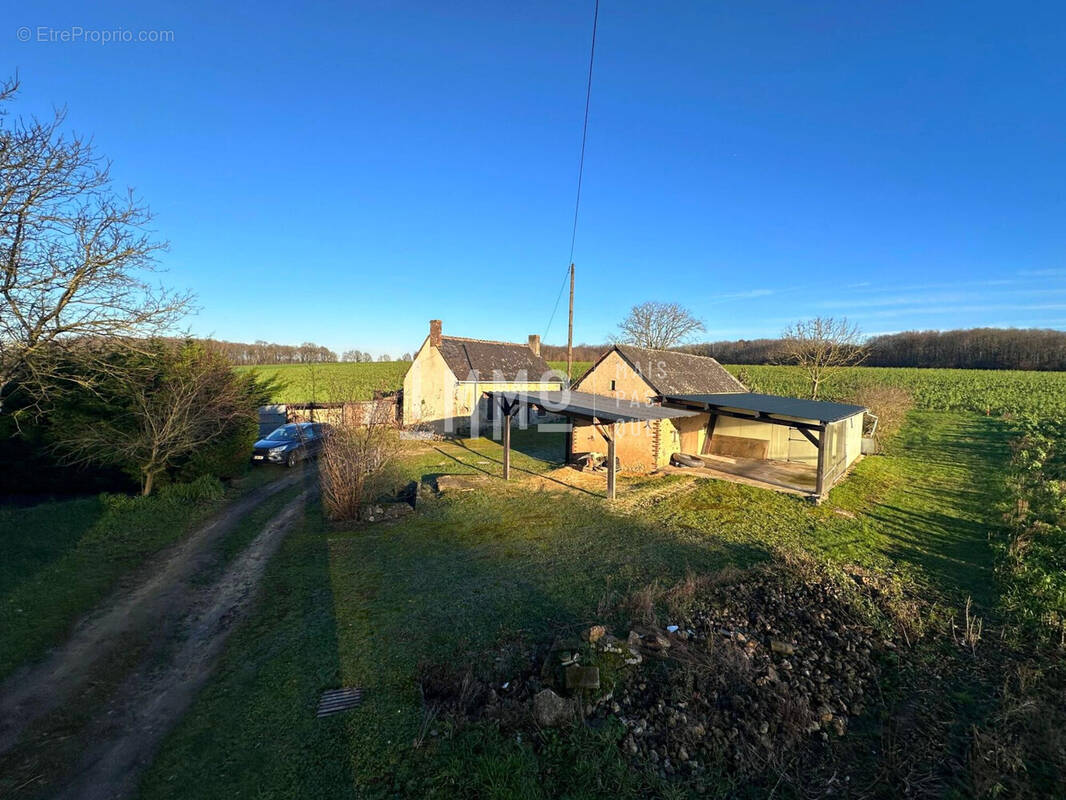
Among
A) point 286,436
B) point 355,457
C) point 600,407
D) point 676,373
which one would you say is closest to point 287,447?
point 286,436

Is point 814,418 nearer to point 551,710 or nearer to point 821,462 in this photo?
point 821,462

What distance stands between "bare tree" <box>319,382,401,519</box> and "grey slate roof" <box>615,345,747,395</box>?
9521 millimetres

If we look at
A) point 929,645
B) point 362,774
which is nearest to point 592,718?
Answer: point 362,774

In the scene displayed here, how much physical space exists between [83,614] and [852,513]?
16406 mm

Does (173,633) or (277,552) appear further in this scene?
(277,552)

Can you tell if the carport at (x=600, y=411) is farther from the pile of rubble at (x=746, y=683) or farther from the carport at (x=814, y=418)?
the pile of rubble at (x=746, y=683)

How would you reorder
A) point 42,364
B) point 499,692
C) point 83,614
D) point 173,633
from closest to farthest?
point 499,692 → point 173,633 → point 83,614 → point 42,364

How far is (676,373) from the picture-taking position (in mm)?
18750

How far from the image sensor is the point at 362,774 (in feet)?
13.8

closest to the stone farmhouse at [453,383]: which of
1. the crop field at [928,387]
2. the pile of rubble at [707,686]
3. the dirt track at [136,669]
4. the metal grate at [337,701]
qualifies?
the crop field at [928,387]

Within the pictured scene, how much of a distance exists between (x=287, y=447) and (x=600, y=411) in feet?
43.1

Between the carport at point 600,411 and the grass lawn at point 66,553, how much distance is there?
9370 millimetres

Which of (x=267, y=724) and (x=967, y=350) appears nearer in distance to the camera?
(x=267, y=724)

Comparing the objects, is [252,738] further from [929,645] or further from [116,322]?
[116,322]
